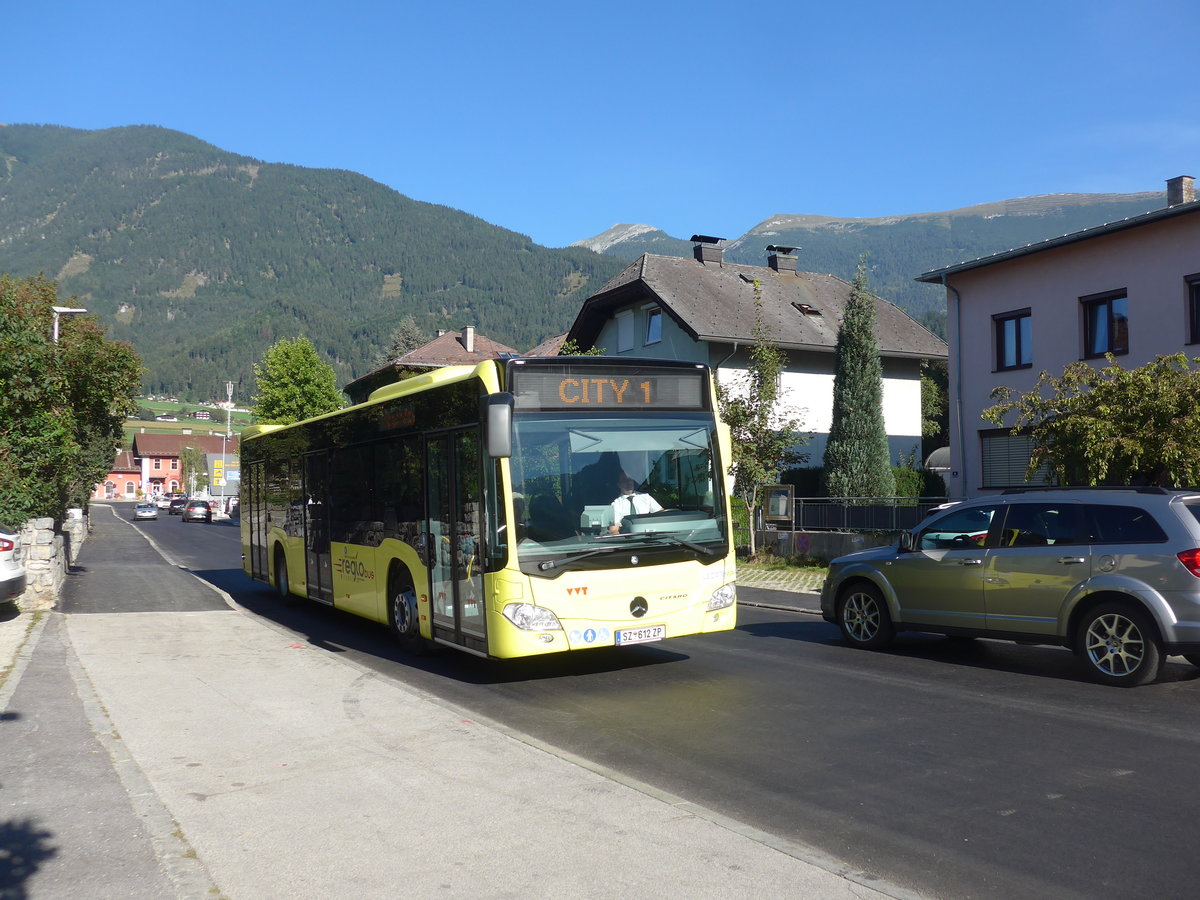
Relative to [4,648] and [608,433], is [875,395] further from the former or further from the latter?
[4,648]

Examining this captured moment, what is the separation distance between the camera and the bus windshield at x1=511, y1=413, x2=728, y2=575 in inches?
342

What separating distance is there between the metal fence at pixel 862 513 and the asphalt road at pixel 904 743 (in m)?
10.6

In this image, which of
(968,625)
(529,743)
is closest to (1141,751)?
(968,625)

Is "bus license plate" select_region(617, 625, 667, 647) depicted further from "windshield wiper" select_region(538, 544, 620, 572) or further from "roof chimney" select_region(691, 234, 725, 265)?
"roof chimney" select_region(691, 234, 725, 265)

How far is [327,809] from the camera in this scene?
542cm

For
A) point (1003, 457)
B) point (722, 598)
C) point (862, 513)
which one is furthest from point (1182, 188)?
point (722, 598)

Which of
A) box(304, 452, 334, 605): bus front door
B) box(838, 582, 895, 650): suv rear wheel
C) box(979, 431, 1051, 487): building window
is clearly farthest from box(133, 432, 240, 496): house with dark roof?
box(838, 582, 895, 650): suv rear wheel

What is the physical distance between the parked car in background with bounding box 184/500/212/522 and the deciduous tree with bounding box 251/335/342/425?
12.9 m

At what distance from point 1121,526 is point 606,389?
182 inches

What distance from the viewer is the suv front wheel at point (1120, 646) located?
842 centimetres

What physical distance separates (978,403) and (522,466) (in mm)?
20889

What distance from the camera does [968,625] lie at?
9.80 meters

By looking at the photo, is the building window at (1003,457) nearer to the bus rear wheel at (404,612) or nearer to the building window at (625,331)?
the building window at (625,331)

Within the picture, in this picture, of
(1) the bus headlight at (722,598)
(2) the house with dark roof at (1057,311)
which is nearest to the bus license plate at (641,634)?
(1) the bus headlight at (722,598)
